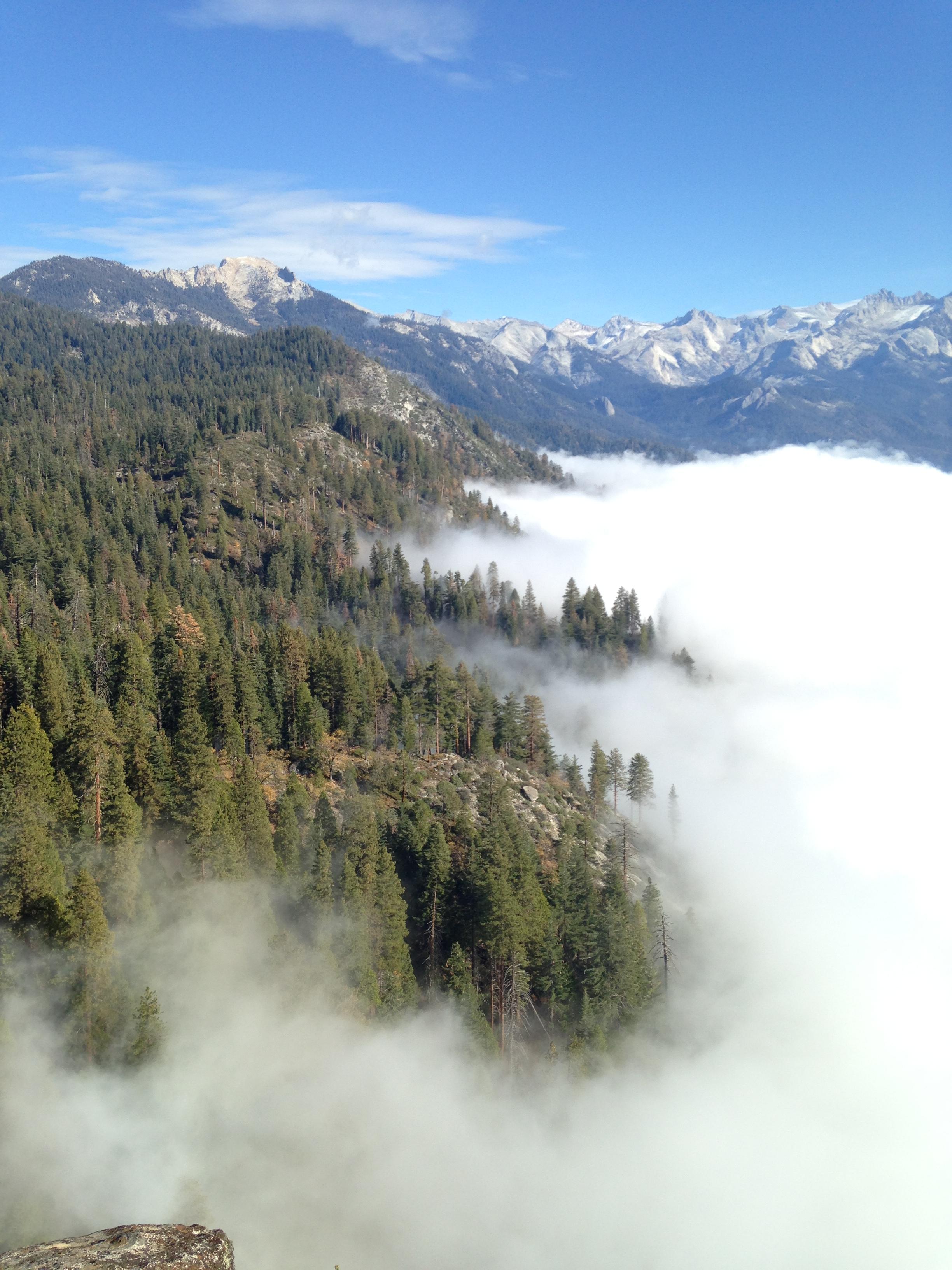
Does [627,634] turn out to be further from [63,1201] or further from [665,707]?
[63,1201]

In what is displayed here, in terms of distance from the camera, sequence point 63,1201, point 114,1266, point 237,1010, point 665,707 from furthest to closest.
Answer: point 665,707
point 237,1010
point 63,1201
point 114,1266

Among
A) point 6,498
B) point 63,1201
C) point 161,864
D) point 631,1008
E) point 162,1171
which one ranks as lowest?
point 631,1008

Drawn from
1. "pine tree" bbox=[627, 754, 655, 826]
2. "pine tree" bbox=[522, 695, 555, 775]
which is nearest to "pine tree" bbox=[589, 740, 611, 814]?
"pine tree" bbox=[627, 754, 655, 826]

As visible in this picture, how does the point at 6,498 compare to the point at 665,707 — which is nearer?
the point at 6,498

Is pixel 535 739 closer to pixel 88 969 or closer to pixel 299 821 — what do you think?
pixel 299 821

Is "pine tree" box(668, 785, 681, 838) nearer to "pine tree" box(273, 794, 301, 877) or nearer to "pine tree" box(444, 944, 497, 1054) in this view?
"pine tree" box(444, 944, 497, 1054)

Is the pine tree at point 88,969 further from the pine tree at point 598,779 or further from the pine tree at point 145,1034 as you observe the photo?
the pine tree at point 598,779

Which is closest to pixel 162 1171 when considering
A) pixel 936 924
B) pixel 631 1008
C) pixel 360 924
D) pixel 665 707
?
pixel 360 924

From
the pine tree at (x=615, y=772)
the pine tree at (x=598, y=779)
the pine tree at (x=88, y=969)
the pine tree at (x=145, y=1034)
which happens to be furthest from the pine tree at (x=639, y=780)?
the pine tree at (x=88, y=969)
